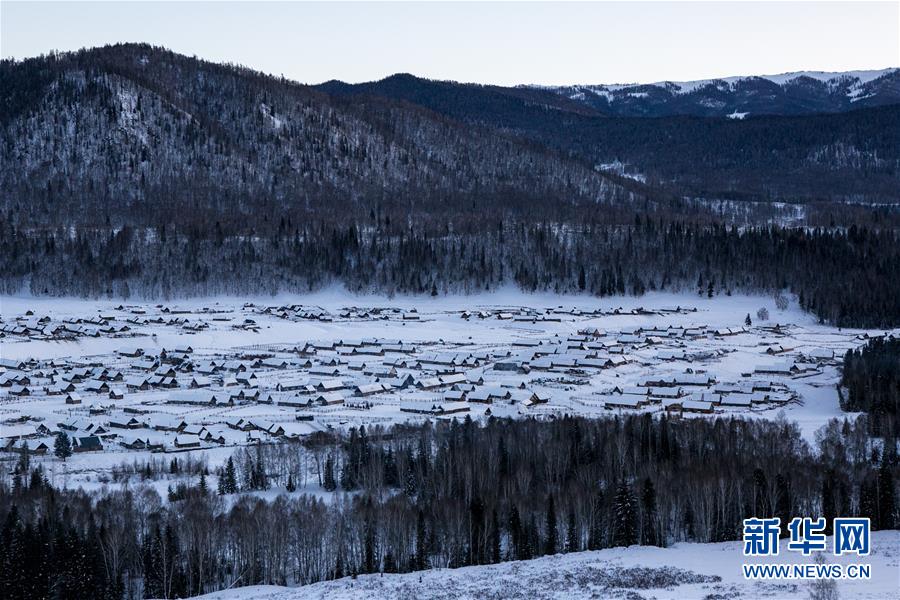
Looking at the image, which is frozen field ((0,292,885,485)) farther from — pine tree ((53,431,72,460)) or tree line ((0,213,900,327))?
tree line ((0,213,900,327))

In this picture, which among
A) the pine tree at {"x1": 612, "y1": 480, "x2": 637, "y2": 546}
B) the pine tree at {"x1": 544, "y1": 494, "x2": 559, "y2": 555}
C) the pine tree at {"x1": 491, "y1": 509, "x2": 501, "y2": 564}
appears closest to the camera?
the pine tree at {"x1": 491, "y1": 509, "x2": 501, "y2": 564}

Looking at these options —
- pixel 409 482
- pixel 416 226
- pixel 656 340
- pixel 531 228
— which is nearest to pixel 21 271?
pixel 416 226

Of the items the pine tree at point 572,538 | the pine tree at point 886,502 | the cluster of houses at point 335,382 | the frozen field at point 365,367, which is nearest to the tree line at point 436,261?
the frozen field at point 365,367

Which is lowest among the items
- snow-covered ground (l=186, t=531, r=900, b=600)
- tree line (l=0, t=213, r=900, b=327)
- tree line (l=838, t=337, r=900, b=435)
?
snow-covered ground (l=186, t=531, r=900, b=600)

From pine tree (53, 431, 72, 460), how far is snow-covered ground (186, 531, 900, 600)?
21.1 meters

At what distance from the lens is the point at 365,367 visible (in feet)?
292

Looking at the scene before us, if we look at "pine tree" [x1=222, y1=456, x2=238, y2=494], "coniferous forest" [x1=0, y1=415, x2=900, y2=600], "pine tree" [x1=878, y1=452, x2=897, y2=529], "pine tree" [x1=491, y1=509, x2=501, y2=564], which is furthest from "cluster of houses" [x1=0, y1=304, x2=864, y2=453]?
"pine tree" [x1=878, y1=452, x2=897, y2=529]

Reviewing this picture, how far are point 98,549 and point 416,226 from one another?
130 meters

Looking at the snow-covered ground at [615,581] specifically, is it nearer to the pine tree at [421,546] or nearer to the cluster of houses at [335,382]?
the pine tree at [421,546]

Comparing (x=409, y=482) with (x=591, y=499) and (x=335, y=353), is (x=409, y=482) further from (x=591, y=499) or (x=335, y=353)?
(x=335, y=353)

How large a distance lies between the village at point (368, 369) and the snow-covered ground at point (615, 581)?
21.8 meters

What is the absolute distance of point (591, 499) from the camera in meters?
46.8

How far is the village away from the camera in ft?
224

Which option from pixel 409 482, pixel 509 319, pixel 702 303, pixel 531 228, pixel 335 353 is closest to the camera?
pixel 409 482
